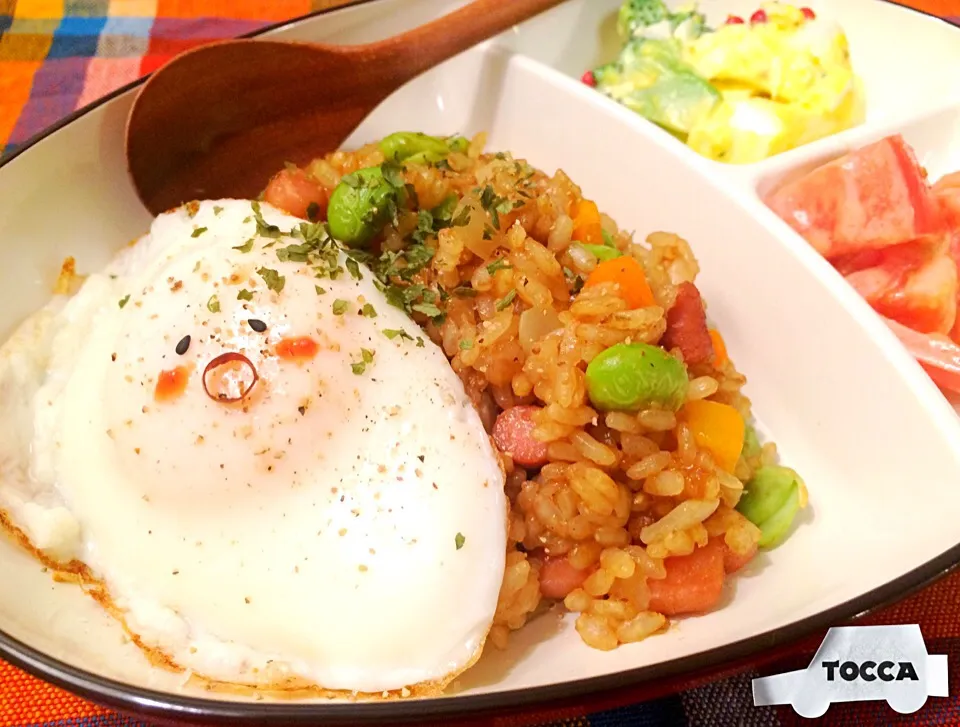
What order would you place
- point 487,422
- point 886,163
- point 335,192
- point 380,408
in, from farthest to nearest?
point 886,163, point 335,192, point 487,422, point 380,408

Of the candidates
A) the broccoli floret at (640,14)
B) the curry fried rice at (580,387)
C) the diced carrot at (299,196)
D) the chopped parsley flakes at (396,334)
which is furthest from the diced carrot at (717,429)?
the broccoli floret at (640,14)

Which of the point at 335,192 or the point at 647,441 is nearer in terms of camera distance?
the point at 647,441

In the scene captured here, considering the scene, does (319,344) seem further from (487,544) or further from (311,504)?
(487,544)

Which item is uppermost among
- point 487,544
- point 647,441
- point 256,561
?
point 647,441

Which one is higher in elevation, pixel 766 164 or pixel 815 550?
pixel 766 164

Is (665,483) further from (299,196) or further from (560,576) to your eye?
(299,196)

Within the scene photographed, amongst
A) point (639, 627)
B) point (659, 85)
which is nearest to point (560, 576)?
point (639, 627)

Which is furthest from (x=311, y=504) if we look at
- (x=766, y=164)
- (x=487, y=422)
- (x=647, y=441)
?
(x=766, y=164)
